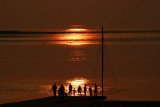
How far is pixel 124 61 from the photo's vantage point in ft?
255

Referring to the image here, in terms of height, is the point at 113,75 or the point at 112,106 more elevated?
the point at 113,75

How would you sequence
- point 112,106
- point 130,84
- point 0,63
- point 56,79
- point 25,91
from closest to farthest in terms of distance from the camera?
point 112,106
point 25,91
point 130,84
point 56,79
point 0,63

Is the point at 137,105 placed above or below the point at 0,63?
below

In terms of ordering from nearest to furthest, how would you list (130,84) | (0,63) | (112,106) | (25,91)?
(112,106), (25,91), (130,84), (0,63)

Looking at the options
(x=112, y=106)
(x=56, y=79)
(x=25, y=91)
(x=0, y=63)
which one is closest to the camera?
(x=112, y=106)

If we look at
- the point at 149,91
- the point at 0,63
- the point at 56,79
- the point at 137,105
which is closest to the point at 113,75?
the point at 56,79

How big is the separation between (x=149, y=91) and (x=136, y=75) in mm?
12912

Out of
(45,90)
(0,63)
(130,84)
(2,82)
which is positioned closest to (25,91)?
(45,90)

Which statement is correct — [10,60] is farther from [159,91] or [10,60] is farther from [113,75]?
[159,91]

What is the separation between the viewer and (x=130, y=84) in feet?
171

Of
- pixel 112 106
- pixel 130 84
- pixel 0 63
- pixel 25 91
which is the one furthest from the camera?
pixel 0 63

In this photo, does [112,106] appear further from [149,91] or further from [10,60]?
[10,60]

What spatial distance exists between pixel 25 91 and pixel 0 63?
31690 millimetres

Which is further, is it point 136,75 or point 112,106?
point 136,75
